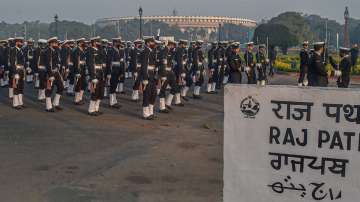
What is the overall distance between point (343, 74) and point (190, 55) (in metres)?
5.67

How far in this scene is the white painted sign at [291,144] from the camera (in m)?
2.80

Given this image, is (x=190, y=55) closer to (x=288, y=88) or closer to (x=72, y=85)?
(x=72, y=85)

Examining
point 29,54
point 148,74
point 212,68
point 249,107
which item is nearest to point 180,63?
point 148,74

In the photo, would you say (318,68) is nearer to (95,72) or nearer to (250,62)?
(250,62)

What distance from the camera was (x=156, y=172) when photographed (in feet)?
24.0

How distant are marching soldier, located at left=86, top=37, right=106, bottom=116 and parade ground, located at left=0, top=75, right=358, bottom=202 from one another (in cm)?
39

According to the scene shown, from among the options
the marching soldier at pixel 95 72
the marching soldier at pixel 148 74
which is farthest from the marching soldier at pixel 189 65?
the marching soldier at pixel 148 74

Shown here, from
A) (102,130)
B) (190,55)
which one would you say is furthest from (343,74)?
(102,130)

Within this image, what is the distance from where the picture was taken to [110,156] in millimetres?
8430

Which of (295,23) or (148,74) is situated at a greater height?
(295,23)

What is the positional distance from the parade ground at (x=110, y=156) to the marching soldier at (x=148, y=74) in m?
0.40

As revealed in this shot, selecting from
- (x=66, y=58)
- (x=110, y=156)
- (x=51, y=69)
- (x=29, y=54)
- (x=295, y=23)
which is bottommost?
(x=110, y=156)

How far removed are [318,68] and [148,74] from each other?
4.09 m

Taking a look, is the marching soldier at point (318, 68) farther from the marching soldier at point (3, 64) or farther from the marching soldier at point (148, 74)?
the marching soldier at point (3, 64)
